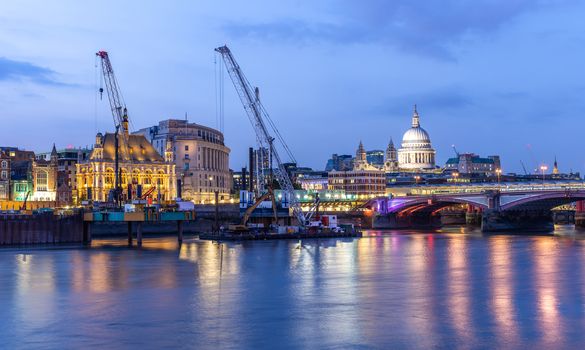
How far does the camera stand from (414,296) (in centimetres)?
4422

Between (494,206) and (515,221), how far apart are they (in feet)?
18.2

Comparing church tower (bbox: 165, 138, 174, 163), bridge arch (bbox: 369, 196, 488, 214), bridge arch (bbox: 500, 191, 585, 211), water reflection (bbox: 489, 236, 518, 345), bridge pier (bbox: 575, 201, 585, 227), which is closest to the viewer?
water reflection (bbox: 489, 236, 518, 345)

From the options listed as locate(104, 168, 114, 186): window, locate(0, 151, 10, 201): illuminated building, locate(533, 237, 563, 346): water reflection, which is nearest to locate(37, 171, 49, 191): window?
locate(0, 151, 10, 201): illuminated building

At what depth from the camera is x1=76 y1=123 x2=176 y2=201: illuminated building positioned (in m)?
160

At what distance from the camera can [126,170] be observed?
164375mm

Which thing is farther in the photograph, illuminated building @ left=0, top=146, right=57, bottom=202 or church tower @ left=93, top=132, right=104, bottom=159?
church tower @ left=93, top=132, right=104, bottom=159

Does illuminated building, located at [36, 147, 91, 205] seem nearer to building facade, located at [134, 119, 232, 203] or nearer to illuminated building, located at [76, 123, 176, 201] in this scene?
illuminated building, located at [76, 123, 176, 201]

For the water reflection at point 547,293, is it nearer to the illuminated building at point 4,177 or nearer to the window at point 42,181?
the illuminated building at point 4,177

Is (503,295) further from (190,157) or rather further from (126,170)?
(190,157)

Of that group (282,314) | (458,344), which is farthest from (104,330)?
(458,344)

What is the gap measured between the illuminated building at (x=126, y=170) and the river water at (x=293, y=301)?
292 ft

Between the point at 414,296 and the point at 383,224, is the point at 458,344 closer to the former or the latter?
the point at 414,296

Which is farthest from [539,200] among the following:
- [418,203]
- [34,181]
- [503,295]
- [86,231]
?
[34,181]

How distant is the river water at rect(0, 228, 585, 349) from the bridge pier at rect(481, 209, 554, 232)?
5927 centimetres
